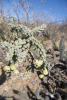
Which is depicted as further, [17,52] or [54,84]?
[54,84]

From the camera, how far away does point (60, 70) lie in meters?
3.01

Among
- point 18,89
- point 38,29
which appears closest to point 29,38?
point 38,29

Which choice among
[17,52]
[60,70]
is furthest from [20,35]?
[60,70]

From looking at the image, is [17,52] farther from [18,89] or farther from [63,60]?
[63,60]

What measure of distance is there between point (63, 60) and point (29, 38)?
284 centimetres

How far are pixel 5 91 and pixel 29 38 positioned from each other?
201cm

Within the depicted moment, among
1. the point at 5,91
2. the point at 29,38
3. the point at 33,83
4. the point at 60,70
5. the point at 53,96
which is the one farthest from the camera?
the point at 60,70

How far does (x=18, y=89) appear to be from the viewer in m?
2.50

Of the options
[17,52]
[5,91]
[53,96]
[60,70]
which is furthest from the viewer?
[60,70]

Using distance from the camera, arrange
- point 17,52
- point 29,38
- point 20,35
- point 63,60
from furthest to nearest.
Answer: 1. point 63,60
2. point 20,35
3. point 29,38
4. point 17,52

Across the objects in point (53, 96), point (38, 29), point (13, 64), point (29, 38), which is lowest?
point (53, 96)

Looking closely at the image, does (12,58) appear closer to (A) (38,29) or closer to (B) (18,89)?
(A) (38,29)

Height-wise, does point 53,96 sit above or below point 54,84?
above

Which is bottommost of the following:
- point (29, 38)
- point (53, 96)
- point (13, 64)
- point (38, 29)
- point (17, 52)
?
point (53, 96)
